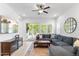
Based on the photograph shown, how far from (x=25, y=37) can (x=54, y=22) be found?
8.69ft

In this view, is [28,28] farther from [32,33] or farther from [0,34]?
[0,34]

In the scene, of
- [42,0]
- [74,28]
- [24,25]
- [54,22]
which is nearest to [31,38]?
[24,25]

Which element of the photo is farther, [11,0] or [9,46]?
[9,46]

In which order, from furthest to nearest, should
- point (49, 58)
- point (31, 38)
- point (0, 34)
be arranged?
point (31, 38) → point (0, 34) → point (49, 58)

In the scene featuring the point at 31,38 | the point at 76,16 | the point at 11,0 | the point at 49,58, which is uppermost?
the point at 76,16

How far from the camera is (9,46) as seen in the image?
12.7 feet

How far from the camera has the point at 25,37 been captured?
8.69 meters

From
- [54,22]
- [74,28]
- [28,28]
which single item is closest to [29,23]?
[28,28]

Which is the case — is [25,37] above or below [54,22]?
below

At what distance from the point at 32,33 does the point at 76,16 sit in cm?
460

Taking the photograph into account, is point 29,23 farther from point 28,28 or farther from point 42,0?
point 42,0

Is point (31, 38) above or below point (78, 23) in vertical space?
below

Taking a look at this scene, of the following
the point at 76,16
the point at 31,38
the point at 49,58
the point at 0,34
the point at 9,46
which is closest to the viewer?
the point at 49,58

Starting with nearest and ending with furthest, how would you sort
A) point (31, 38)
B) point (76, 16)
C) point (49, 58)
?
point (49, 58) < point (76, 16) < point (31, 38)
